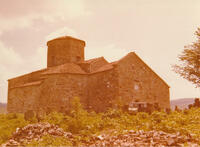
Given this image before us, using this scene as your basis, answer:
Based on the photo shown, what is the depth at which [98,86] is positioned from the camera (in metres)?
20.5

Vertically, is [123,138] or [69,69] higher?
[69,69]

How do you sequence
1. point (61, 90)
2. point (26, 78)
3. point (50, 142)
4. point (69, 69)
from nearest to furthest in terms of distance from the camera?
point (50, 142) < point (61, 90) < point (69, 69) < point (26, 78)

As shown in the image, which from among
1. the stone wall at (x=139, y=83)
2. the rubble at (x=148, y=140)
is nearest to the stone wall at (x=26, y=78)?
the stone wall at (x=139, y=83)

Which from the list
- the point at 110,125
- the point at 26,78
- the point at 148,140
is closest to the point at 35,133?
the point at 110,125

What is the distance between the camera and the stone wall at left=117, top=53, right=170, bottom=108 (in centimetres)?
1952

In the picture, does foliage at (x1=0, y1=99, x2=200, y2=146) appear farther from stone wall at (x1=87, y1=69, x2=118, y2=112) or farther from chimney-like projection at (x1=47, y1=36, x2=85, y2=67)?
chimney-like projection at (x1=47, y1=36, x2=85, y2=67)

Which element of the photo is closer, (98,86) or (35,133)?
(35,133)

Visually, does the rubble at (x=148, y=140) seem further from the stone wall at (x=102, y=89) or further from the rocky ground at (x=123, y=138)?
the stone wall at (x=102, y=89)

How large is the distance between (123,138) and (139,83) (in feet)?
46.1

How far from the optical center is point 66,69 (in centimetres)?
2139

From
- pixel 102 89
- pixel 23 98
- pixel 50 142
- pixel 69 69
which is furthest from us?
pixel 23 98

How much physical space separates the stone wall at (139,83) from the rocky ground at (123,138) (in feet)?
37.0

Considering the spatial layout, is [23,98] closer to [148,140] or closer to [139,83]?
[139,83]

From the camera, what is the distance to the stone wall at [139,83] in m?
19.5
